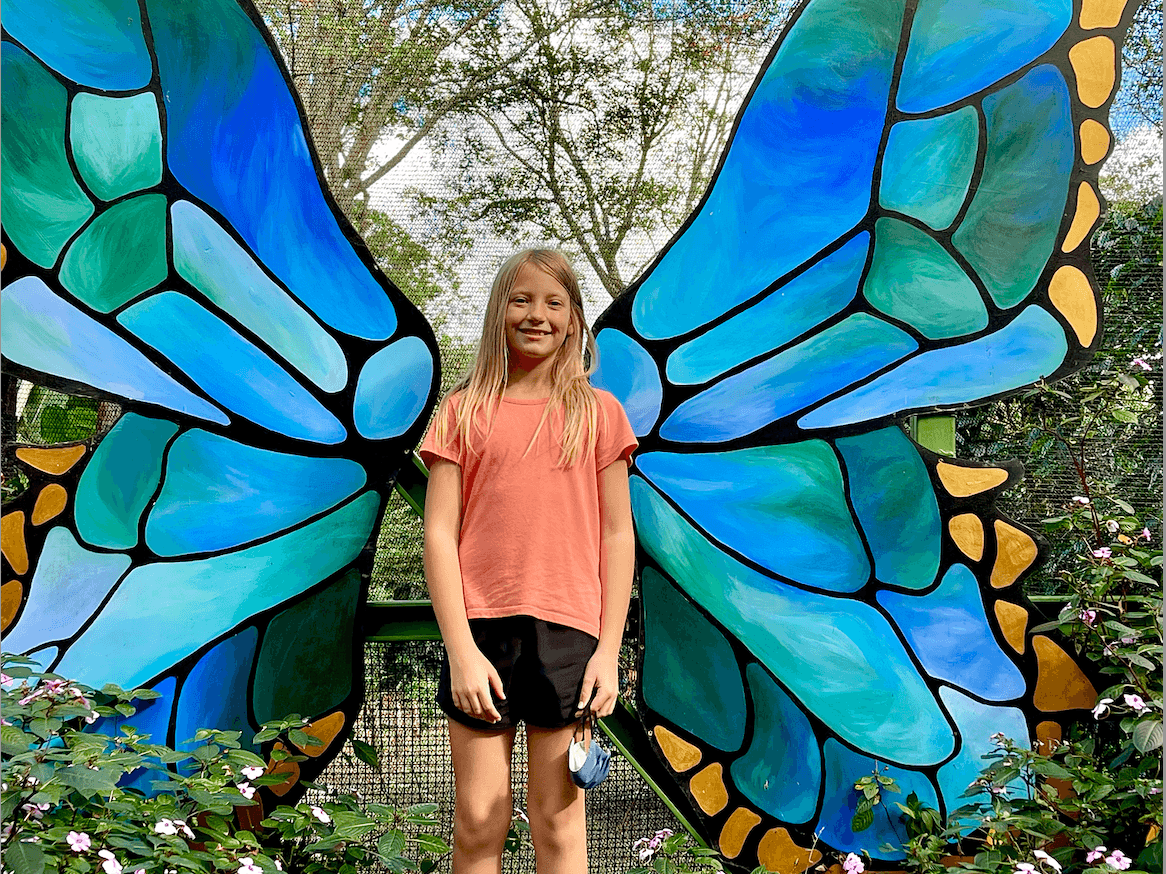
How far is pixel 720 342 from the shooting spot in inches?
86.6

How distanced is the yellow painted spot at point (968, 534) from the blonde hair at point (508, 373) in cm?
90

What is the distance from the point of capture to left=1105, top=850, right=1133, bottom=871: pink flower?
1900 mm

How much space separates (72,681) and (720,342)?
1605 mm

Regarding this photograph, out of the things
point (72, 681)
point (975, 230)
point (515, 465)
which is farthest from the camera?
point (975, 230)

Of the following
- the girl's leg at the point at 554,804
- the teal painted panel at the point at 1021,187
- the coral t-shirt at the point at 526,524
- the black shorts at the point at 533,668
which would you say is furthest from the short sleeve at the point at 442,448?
the teal painted panel at the point at 1021,187

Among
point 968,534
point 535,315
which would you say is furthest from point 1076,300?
point 535,315

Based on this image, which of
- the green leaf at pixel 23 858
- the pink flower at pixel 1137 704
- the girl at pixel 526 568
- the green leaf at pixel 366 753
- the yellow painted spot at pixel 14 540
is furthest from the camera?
the green leaf at pixel 366 753

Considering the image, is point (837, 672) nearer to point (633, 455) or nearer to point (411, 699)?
point (633, 455)

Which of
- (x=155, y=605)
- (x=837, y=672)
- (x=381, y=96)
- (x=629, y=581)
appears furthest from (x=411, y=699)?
(x=381, y=96)

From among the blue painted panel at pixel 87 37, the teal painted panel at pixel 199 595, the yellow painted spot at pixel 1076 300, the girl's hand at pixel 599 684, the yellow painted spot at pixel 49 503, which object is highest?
the blue painted panel at pixel 87 37

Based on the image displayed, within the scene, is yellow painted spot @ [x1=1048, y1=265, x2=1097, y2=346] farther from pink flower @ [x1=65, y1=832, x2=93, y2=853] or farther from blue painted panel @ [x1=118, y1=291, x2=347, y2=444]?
pink flower @ [x1=65, y1=832, x2=93, y2=853]

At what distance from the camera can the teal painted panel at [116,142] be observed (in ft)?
7.04

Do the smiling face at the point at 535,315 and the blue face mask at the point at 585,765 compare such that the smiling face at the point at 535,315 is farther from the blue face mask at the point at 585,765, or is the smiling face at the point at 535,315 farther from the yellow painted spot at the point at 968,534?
the yellow painted spot at the point at 968,534

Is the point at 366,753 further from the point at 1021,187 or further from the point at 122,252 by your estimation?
the point at 1021,187
